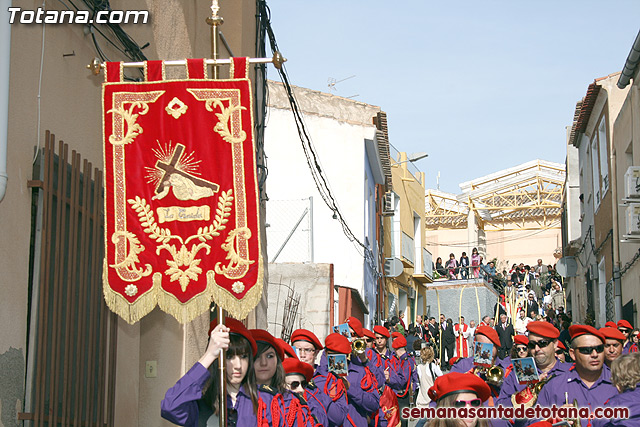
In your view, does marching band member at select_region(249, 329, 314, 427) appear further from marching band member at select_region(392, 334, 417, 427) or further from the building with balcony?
the building with balcony

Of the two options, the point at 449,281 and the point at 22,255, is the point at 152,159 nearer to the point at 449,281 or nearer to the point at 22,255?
the point at 22,255

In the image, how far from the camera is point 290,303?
1772 cm

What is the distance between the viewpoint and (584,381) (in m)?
7.43

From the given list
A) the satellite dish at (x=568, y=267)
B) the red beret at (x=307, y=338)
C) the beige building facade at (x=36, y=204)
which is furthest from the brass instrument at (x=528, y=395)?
the satellite dish at (x=568, y=267)

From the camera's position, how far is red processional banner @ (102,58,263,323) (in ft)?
20.1

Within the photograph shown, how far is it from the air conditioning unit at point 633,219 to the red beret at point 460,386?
483 inches

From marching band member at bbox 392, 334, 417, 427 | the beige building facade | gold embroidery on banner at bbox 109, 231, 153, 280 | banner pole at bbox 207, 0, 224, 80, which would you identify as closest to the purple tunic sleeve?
gold embroidery on banner at bbox 109, 231, 153, 280

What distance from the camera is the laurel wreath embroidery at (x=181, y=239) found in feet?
20.1

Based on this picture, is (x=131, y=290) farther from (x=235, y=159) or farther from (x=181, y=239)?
(x=235, y=159)

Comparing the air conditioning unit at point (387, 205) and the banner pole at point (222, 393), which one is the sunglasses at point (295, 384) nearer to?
Answer: the banner pole at point (222, 393)

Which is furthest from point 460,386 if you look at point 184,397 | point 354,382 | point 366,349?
point 366,349

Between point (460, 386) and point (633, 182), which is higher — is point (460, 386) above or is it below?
below

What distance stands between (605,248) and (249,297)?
60.9ft

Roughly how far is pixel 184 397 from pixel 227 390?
0.47 metres
